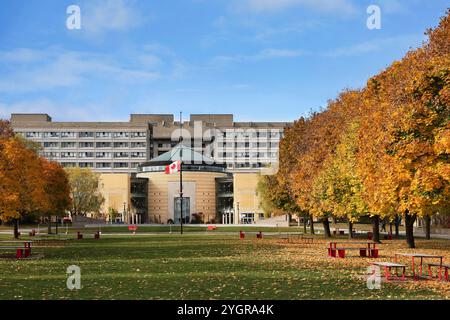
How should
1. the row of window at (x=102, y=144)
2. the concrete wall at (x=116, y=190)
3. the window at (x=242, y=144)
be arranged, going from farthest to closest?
the window at (x=242, y=144) < the row of window at (x=102, y=144) < the concrete wall at (x=116, y=190)

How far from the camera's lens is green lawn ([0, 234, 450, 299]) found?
20.0 meters

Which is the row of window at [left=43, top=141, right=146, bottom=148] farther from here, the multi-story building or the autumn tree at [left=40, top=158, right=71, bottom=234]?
the autumn tree at [left=40, top=158, right=71, bottom=234]

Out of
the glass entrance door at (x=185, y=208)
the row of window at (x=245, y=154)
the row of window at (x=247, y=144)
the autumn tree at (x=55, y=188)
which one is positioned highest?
the row of window at (x=247, y=144)

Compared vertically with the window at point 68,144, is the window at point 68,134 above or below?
above

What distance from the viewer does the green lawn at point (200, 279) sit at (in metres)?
20.0

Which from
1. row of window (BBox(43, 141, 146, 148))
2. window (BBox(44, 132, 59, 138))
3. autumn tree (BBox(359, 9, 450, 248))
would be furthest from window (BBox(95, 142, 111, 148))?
autumn tree (BBox(359, 9, 450, 248))

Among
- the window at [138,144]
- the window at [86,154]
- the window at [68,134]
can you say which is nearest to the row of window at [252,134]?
the window at [138,144]

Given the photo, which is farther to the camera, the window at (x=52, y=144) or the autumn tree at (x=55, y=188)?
the window at (x=52, y=144)

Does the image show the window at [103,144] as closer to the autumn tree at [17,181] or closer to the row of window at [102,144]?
the row of window at [102,144]

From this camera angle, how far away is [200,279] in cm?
2445

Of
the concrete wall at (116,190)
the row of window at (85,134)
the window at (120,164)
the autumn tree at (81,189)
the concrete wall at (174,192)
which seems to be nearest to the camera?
the autumn tree at (81,189)

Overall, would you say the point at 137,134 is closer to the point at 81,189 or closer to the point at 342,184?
the point at 81,189
